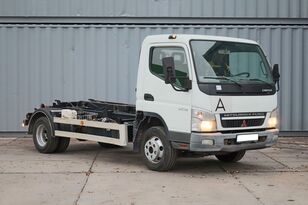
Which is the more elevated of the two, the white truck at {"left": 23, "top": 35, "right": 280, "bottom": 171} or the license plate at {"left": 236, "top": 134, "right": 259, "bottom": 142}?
the white truck at {"left": 23, "top": 35, "right": 280, "bottom": 171}

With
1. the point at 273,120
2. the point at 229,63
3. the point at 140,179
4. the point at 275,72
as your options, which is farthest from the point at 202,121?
the point at 275,72

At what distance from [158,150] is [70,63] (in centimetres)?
661

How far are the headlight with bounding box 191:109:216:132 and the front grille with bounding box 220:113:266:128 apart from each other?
0.23m

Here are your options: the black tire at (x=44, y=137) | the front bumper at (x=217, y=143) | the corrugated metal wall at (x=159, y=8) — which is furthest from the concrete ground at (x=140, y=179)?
the corrugated metal wall at (x=159, y=8)

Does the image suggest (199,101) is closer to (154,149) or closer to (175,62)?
(175,62)

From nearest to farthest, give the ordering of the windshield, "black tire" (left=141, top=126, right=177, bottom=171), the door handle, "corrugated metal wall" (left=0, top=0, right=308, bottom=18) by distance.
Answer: the windshield < "black tire" (left=141, top=126, right=177, bottom=171) < the door handle < "corrugated metal wall" (left=0, top=0, right=308, bottom=18)

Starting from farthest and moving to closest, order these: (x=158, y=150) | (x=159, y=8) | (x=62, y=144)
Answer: (x=159, y=8)
(x=62, y=144)
(x=158, y=150)

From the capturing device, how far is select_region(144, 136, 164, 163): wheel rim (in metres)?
9.61

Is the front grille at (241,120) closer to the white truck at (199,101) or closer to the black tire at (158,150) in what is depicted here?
the white truck at (199,101)

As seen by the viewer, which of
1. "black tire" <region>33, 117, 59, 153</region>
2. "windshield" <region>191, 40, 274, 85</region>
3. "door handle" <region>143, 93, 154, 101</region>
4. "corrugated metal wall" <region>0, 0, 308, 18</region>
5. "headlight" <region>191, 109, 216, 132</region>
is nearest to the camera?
"headlight" <region>191, 109, 216, 132</region>

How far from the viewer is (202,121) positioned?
9008 mm

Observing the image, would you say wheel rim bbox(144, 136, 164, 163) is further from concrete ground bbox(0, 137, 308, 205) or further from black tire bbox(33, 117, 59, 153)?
black tire bbox(33, 117, 59, 153)

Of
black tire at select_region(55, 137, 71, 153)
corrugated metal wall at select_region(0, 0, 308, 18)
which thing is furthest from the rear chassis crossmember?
corrugated metal wall at select_region(0, 0, 308, 18)

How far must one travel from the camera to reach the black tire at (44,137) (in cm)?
1178
